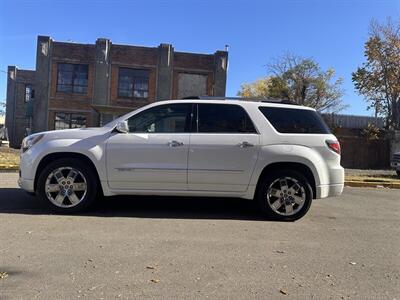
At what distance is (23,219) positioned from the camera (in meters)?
7.12

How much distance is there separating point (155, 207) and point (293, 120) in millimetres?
2673

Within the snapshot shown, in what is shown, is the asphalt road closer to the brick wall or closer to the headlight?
the headlight

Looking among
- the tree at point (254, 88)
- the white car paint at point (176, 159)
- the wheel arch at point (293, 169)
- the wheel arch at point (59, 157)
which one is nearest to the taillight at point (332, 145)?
the white car paint at point (176, 159)

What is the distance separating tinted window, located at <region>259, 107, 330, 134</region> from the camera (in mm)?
7770

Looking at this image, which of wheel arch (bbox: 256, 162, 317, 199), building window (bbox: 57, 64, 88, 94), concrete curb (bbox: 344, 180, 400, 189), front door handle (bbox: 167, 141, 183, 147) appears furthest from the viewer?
building window (bbox: 57, 64, 88, 94)

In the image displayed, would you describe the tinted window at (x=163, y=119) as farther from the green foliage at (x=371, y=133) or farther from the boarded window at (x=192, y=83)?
the boarded window at (x=192, y=83)

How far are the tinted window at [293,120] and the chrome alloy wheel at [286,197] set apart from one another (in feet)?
2.65

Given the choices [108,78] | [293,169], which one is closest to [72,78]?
[108,78]

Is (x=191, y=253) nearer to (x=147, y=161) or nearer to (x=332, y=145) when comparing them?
(x=147, y=161)

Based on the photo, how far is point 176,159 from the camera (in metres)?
7.52

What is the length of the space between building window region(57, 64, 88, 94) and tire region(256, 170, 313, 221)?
32425 mm

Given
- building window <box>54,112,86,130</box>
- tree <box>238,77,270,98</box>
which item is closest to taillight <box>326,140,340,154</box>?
building window <box>54,112,86,130</box>

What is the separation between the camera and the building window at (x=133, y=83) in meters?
38.2

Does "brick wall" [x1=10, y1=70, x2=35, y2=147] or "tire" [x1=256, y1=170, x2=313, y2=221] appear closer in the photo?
"tire" [x1=256, y1=170, x2=313, y2=221]
